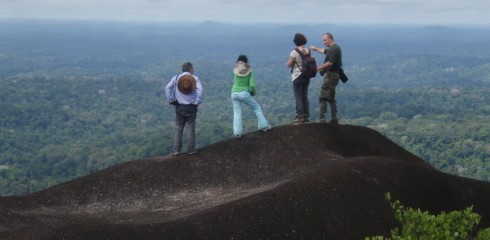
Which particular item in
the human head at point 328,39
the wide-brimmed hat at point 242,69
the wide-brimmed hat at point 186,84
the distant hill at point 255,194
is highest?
the human head at point 328,39

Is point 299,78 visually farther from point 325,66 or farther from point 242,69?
point 242,69

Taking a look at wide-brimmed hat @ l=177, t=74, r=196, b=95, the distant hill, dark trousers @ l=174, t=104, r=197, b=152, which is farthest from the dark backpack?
dark trousers @ l=174, t=104, r=197, b=152

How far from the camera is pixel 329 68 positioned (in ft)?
86.0

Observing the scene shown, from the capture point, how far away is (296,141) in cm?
2564

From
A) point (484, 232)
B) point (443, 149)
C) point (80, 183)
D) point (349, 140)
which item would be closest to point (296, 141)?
point (349, 140)

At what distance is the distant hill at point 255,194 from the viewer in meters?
17.6

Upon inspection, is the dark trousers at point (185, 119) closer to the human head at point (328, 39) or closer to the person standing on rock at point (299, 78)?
the person standing on rock at point (299, 78)

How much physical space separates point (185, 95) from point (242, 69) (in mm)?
2865

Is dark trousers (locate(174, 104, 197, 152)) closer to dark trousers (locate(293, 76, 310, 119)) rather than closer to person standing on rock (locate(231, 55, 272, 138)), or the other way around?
person standing on rock (locate(231, 55, 272, 138))

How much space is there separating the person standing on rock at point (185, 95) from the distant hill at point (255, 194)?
1763mm

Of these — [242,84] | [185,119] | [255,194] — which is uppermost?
[242,84]

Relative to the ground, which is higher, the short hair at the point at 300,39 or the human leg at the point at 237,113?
the short hair at the point at 300,39

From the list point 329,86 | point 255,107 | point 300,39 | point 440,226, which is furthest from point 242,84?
point 440,226

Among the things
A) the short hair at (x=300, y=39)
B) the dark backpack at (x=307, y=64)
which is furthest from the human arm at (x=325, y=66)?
the short hair at (x=300, y=39)
